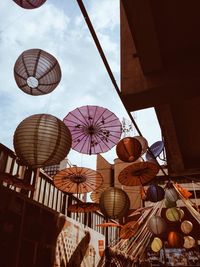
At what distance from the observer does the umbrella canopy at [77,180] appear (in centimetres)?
711

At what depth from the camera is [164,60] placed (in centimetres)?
459

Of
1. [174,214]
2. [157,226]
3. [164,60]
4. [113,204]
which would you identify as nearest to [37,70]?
[164,60]

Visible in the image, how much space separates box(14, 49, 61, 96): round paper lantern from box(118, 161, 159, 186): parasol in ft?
→ 11.4

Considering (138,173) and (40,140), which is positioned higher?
(138,173)

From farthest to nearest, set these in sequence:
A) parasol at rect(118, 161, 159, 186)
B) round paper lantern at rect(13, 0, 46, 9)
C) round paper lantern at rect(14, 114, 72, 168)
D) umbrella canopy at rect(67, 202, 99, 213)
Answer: umbrella canopy at rect(67, 202, 99, 213)
parasol at rect(118, 161, 159, 186)
round paper lantern at rect(14, 114, 72, 168)
round paper lantern at rect(13, 0, 46, 9)

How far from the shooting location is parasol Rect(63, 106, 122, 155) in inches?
254

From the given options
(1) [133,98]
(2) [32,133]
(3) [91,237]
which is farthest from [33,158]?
(3) [91,237]

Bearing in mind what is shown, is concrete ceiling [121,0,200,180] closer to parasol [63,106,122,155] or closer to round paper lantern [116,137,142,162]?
round paper lantern [116,137,142,162]

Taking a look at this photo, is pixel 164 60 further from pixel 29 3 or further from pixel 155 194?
pixel 155 194

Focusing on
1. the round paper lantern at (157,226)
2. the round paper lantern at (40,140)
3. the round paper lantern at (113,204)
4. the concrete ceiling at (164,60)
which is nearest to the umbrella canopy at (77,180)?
the round paper lantern at (113,204)

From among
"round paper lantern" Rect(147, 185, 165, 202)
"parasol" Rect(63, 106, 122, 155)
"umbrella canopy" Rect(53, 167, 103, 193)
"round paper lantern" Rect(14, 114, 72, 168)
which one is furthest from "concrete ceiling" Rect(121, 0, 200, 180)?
"umbrella canopy" Rect(53, 167, 103, 193)

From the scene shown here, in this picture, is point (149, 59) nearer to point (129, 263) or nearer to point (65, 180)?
point (65, 180)

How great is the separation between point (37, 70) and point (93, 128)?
271cm

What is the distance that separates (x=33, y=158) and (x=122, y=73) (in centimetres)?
256
